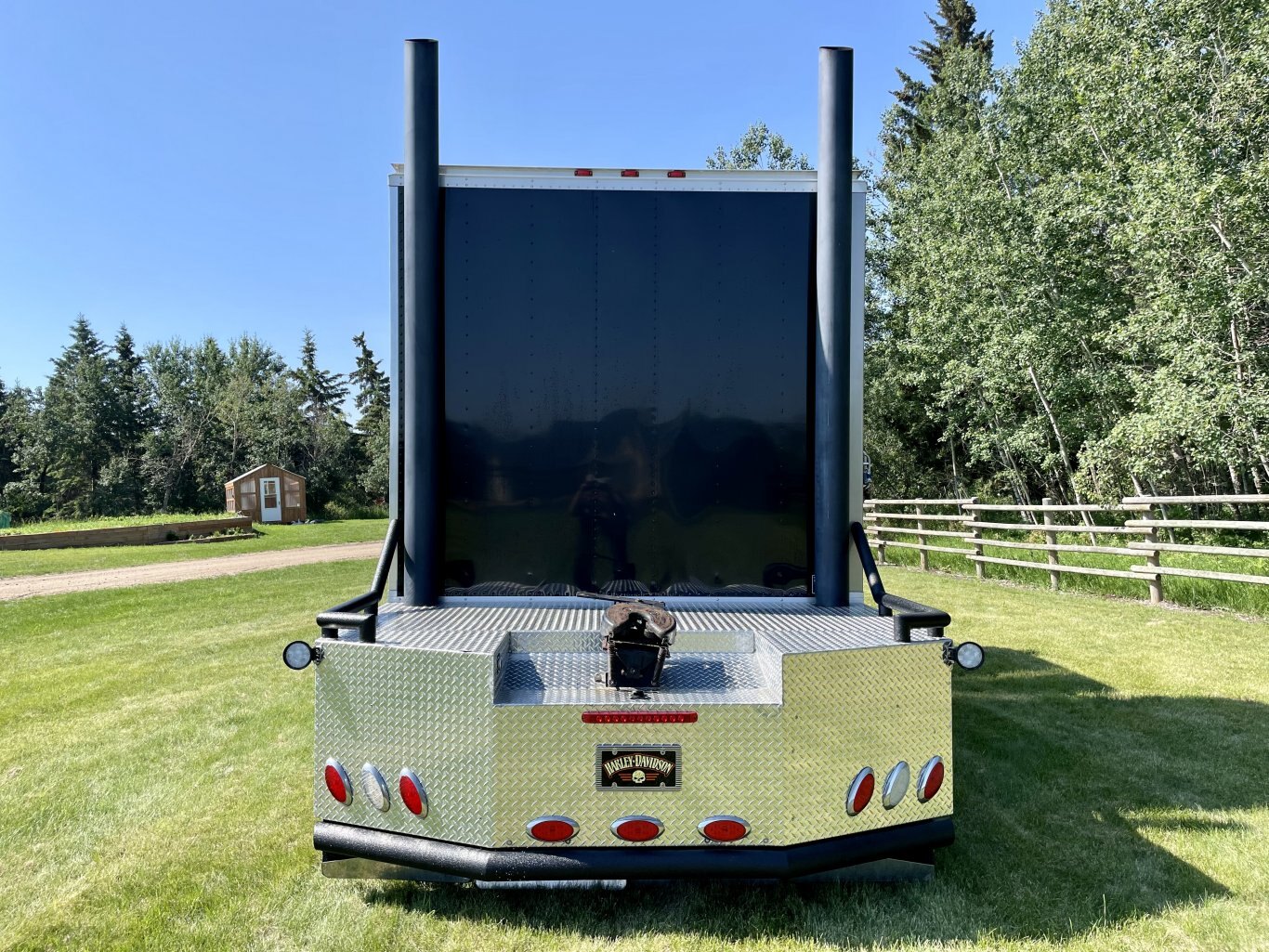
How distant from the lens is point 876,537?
50.3 ft

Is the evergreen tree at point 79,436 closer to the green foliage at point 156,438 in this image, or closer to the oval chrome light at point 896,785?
the green foliage at point 156,438

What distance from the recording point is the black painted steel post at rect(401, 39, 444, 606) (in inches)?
127

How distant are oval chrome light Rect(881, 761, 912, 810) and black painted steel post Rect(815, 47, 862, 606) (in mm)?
1003

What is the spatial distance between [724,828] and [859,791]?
1.55 feet

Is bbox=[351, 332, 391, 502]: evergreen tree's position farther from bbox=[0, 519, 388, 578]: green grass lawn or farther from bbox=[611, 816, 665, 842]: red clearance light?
bbox=[611, 816, 665, 842]: red clearance light

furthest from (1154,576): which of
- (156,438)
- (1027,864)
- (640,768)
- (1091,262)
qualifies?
(156,438)

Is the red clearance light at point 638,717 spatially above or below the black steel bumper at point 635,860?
above

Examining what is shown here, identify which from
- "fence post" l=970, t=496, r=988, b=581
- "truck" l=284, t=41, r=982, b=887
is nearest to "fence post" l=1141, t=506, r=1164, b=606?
"fence post" l=970, t=496, r=988, b=581

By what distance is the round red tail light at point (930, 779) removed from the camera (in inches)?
94.2

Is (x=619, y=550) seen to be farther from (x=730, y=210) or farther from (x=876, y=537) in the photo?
(x=876, y=537)

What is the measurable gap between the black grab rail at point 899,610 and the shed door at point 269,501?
3889 centimetres

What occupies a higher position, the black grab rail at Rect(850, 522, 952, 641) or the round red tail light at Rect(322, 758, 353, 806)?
the black grab rail at Rect(850, 522, 952, 641)

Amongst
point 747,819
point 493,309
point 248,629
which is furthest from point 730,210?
point 248,629

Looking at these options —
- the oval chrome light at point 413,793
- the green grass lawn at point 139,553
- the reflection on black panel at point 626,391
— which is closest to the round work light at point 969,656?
the reflection on black panel at point 626,391
